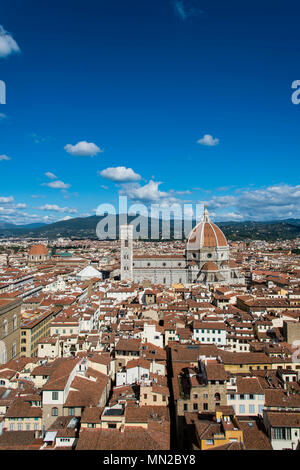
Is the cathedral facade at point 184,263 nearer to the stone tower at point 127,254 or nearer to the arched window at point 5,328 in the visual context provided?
the stone tower at point 127,254

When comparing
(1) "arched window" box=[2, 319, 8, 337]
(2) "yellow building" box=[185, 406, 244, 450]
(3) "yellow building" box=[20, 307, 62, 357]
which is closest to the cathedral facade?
(3) "yellow building" box=[20, 307, 62, 357]

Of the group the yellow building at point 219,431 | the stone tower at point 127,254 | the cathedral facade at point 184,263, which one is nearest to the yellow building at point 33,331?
the yellow building at point 219,431

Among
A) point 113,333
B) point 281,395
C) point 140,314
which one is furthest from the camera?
point 140,314

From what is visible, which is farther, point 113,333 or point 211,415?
point 113,333

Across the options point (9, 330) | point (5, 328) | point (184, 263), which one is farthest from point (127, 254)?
point (5, 328)

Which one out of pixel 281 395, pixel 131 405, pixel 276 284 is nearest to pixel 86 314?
pixel 131 405

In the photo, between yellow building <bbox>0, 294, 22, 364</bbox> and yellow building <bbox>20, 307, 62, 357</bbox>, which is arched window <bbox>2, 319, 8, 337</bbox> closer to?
yellow building <bbox>0, 294, 22, 364</bbox>
